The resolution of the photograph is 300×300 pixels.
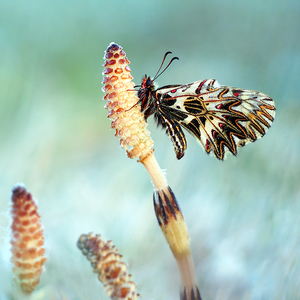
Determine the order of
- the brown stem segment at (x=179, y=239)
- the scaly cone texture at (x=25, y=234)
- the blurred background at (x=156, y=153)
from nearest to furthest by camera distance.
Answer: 1. the scaly cone texture at (x=25, y=234)
2. the brown stem segment at (x=179, y=239)
3. the blurred background at (x=156, y=153)

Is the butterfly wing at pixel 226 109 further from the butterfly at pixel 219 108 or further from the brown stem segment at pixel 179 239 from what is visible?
the brown stem segment at pixel 179 239

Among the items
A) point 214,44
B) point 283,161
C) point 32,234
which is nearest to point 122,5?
point 214,44

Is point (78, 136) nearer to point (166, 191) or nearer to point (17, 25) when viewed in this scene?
point (17, 25)

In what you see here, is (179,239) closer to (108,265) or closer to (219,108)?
(108,265)

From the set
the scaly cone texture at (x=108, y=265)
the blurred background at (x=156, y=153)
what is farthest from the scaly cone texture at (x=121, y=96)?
the blurred background at (x=156, y=153)

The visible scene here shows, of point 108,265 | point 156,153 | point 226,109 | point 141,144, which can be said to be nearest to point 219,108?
point 226,109
